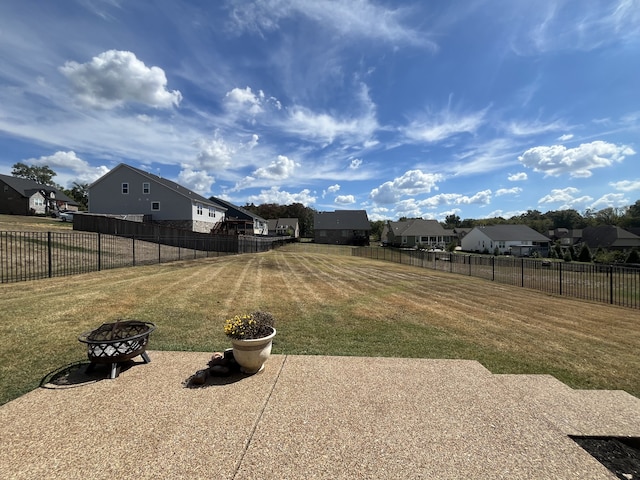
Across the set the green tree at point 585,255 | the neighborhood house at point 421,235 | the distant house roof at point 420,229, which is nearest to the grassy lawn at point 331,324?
the green tree at point 585,255

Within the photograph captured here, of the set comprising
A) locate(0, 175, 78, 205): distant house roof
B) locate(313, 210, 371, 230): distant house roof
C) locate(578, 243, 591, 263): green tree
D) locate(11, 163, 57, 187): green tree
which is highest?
locate(11, 163, 57, 187): green tree

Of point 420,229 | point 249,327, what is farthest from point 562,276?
point 420,229

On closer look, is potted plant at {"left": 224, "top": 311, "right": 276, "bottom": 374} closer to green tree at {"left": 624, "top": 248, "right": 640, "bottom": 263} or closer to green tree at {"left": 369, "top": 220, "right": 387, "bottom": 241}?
green tree at {"left": 624, "top": 248, "right": 640, "bottom": 263}

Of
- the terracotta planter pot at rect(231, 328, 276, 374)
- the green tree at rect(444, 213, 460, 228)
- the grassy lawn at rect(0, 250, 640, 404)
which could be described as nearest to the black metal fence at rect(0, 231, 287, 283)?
the grassy lawn at rect(0, 250, 640, 404)

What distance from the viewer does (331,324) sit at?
755 centimetres

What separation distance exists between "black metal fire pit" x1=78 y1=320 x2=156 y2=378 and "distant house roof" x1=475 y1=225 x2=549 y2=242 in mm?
67690

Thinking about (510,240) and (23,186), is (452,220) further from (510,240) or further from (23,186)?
(23,186)

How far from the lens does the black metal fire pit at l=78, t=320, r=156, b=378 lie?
4219mm

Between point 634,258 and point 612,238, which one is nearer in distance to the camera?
point 634,258

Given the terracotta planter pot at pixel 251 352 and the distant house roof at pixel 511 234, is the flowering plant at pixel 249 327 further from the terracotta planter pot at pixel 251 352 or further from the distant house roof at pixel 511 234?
the distant house roof at pixel 511 234

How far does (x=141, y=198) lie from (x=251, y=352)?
36.7m

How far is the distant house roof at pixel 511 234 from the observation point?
197 feet

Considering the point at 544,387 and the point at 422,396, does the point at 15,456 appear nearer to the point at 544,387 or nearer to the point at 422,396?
the point at 422,396

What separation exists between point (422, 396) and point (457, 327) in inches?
174
